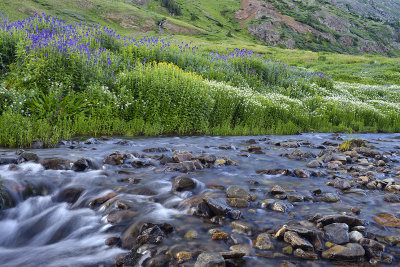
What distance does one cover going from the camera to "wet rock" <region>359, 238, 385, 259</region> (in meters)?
3.10

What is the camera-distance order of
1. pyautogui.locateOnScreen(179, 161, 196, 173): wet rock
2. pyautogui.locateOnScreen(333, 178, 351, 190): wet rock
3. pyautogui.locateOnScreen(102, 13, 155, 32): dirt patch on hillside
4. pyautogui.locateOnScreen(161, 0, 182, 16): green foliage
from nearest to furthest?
1. pyautogui.locateOnScreen(333, 178, 351, 190): wet rock
2. pyautogui.locateOnScreen(179, 161, 196, 173): wet rock
3. pyautogui.locateOnScreen(102, 13, 155, 32): dirt patch on hillside
4. pyautogui.locateOnScreen(161, 0, 182, 16): green foliage

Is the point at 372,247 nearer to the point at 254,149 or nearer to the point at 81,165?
the point at 81,165

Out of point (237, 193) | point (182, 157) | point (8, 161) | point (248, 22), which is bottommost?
point (8, 161)

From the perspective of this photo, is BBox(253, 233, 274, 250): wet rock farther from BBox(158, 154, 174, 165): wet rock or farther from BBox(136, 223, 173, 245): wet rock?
BBox(158, 154, 174, 165): wet rock

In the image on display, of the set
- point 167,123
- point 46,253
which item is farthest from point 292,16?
point 46,253

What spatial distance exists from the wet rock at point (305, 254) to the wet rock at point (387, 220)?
1376 millimetres

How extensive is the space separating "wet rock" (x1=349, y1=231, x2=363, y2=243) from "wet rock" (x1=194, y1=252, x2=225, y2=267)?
1.59 meters

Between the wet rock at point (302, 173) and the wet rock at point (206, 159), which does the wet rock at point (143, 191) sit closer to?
the wet rock at point (206, 159)

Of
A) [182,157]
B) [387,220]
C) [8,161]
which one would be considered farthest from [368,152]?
[8,161]

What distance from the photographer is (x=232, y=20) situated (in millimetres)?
102562

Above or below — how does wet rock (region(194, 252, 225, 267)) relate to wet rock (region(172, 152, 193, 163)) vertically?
above

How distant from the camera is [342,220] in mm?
3670

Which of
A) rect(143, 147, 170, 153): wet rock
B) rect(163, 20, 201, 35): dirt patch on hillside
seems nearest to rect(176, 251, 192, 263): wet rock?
rect(143, 147, 170, 153): wet rock

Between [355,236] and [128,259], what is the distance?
2.55 m
